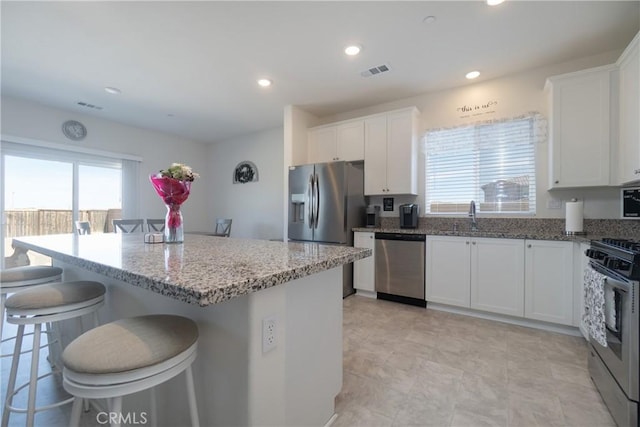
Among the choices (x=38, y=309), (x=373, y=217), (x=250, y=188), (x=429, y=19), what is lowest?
(x=38, y=309)

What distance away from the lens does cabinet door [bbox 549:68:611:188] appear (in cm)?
243

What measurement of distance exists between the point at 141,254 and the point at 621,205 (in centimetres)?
385

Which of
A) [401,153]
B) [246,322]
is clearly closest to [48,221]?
[246,322]

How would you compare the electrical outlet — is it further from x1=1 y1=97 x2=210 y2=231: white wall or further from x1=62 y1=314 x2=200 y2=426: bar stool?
x1=1 y1=97 x2=210 y2=231: white wall

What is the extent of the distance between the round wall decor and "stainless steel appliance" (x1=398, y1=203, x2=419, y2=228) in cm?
312

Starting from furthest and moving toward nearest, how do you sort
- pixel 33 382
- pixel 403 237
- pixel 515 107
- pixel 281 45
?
pixel 403 237 < pixel 515 107 < pixel 281 45 < pixel 33 382

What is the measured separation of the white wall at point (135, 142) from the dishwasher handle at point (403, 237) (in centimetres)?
426

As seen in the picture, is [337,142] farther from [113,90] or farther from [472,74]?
[113,90]

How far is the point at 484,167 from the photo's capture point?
3211 millimetres

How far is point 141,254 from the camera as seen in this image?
1251 mm

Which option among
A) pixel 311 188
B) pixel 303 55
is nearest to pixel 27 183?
pixel 311 188

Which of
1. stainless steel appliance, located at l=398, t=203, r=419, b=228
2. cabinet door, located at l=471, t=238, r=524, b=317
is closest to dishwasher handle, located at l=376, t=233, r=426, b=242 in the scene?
stainless steel appliance, located at l=398, t=203, r=419, b=228

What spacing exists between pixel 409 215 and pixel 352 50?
1.98m

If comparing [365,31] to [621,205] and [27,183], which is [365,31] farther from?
[27,183]
